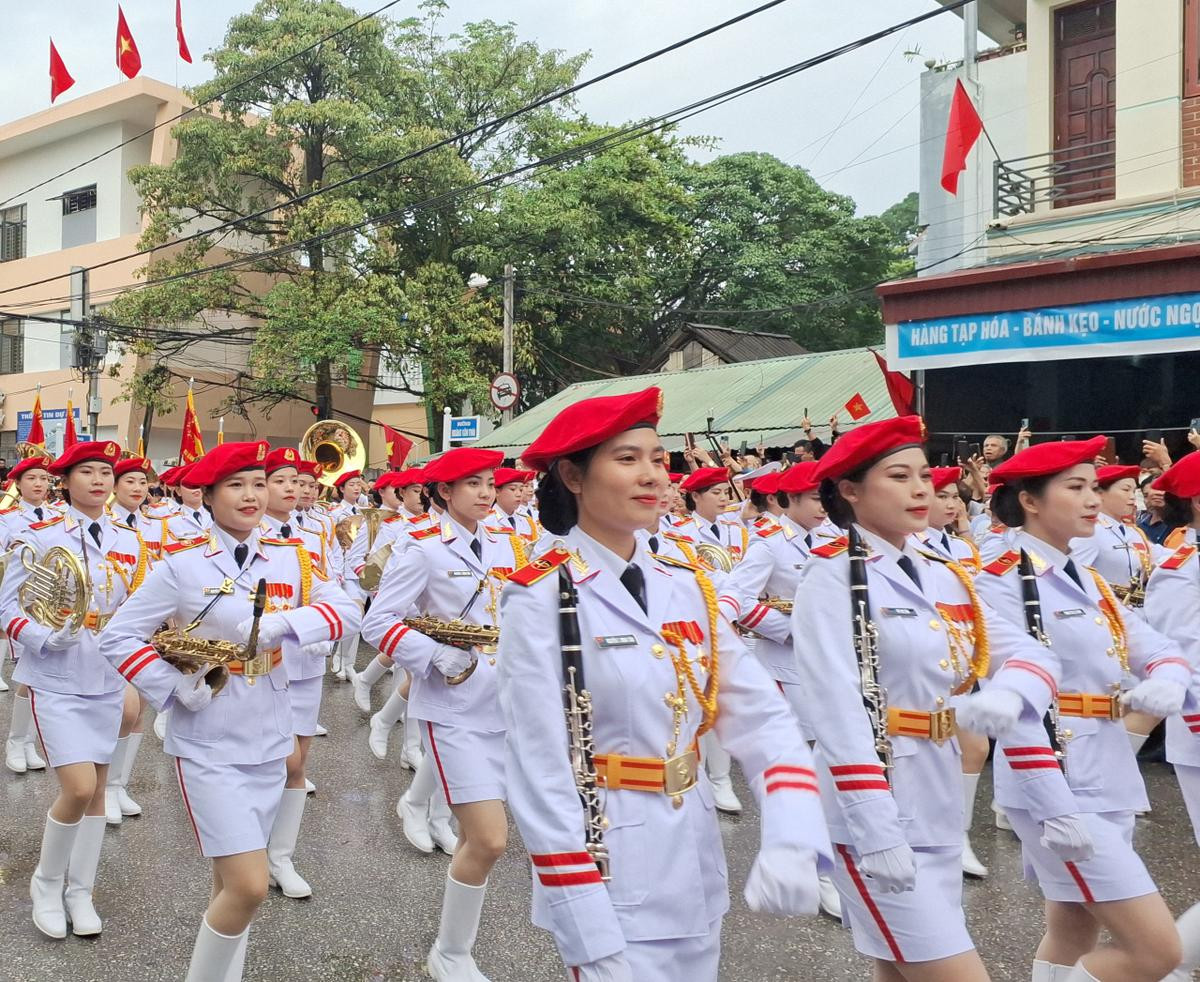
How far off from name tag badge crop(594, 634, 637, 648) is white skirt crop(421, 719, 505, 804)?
249 centimetres

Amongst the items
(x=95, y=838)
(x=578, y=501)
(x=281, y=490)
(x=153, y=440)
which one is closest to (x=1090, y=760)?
(x=578, y=501)

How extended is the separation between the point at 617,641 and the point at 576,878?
565 millimetres

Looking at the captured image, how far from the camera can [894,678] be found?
12.2 ft

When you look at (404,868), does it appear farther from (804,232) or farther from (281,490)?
(804,232)

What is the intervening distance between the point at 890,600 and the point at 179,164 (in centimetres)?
2803

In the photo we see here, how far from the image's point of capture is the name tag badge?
299 centimetres

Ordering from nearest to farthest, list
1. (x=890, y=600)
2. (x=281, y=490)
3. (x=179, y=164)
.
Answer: (x=890, y=600), (x=281, y=490), (x=179, y=164)

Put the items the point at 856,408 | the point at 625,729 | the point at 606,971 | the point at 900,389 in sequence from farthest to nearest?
1. the point at 900,389
2. the point at 856,408
3. the point at 625,729
4. the point at 606,971

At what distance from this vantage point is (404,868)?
668cm

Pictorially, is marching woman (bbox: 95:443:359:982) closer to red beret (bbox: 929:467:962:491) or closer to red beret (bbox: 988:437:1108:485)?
red beret (bbox: 988:437:1108:485)

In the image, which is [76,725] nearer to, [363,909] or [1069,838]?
[363,909]

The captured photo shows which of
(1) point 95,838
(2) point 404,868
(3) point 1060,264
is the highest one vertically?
(3) point 1060,264

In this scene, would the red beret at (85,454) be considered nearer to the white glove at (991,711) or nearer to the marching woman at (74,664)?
the marching woman at (74,664)

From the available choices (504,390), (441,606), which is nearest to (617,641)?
(441,606)
